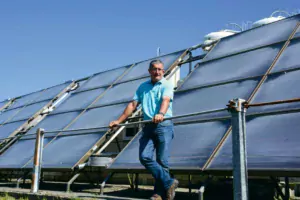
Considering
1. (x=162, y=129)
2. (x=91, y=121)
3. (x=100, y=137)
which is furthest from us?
(x=91, y=121)

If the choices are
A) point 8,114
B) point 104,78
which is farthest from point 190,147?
point 8,114

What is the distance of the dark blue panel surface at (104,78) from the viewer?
1003 centimetres

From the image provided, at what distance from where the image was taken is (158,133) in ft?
14.3

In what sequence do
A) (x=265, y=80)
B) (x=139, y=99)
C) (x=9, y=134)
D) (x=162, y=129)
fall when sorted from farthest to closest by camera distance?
(x=9, y=134) < (x=265, y=80) < (x=139, y=99) < (x=162, y=129)

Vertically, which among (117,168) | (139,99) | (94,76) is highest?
(94,76)

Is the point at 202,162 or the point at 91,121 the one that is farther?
the point at 91,121

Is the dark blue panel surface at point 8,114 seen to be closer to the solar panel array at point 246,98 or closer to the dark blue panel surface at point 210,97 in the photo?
the solar panel array at point 246,98

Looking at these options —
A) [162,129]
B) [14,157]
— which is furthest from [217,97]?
[14,157]

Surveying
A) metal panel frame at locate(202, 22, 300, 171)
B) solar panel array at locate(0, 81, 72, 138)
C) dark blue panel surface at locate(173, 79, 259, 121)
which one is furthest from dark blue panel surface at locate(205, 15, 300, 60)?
solar panel array at locate(0, 81, 72, 138)

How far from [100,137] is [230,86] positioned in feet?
7.88

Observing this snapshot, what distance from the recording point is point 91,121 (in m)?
7.71

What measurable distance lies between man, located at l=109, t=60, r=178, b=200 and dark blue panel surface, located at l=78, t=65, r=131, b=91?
17.0ft

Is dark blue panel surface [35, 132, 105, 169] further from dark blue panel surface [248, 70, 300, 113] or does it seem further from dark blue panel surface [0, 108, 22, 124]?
dark blue panel surface [0, 108, 22, 124]

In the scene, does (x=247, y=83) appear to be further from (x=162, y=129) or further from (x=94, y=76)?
(x=94, y=76)
